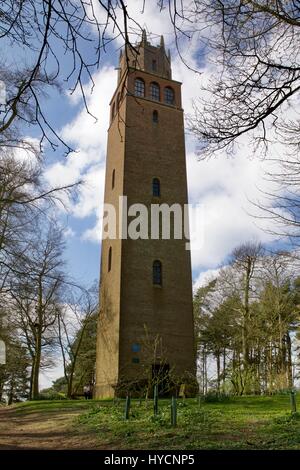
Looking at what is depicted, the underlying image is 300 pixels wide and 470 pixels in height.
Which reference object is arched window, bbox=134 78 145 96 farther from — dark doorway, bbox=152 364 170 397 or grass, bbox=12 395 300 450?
grass, bbox=12 395 300 450

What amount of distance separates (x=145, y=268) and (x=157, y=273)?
0.79 metres

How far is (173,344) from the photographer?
21.4 metres

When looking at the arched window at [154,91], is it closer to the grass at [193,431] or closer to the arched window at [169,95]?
the arched window at [169,95]

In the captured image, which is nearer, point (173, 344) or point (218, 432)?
point (218, 432)

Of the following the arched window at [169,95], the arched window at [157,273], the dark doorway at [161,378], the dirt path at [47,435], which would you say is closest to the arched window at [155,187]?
the arched window at [157,273]

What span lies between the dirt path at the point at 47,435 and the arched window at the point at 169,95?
66.5 ft

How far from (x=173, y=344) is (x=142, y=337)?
173 cm

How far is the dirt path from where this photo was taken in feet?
28.0

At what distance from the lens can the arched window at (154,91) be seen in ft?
91.1

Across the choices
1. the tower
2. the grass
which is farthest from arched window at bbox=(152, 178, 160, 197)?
the grass

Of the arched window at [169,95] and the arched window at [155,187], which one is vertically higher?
the arched window at [169,95]

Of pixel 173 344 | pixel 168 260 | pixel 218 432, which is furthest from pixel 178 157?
pixel 218 432

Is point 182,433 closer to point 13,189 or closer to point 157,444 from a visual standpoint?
point 157,444

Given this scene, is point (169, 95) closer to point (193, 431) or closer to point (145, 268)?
point (145, 268)
